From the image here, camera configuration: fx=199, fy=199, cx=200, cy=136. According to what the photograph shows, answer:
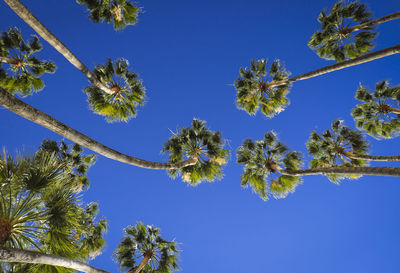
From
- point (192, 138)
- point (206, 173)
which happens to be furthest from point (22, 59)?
point (206, 173)

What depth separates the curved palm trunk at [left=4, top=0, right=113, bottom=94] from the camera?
587 centimetres

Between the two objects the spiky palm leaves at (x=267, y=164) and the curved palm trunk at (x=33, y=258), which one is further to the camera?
the spiky palm leaves at (x=267, y=164)

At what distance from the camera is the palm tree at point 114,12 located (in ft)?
29.3

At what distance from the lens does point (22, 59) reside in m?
11.5

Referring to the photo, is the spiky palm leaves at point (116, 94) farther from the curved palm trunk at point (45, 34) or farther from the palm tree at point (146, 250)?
the palm tree at point (146, 250)

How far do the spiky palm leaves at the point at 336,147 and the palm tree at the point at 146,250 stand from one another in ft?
29.1

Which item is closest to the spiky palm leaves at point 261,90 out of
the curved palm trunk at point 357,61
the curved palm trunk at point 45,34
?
the curved palm trunk at point 357,61

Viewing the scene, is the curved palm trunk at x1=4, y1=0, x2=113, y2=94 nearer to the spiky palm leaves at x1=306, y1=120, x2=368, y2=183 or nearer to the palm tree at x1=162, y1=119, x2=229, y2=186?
the palm tree at x1=162, y1=119, x2=229, y2=186

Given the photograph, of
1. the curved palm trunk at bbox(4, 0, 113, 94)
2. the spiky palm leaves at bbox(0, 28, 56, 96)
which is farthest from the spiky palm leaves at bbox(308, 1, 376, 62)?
the spiky palm leaves at bbox(0, 28, 56, 96)

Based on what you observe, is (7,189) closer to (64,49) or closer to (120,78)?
(64,49)

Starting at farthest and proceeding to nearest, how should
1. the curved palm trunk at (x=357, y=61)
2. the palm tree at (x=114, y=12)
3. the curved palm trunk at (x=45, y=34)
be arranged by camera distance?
the palm tree at (x=114, y=12), the curved palm trunk at (x=357, y=61), the curved palm trunk at (x=45, y=34)

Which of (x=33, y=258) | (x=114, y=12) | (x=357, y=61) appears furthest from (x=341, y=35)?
(x=33, y=258)

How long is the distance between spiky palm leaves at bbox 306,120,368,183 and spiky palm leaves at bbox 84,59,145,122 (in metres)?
10.3

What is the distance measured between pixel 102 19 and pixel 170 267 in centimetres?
1206
